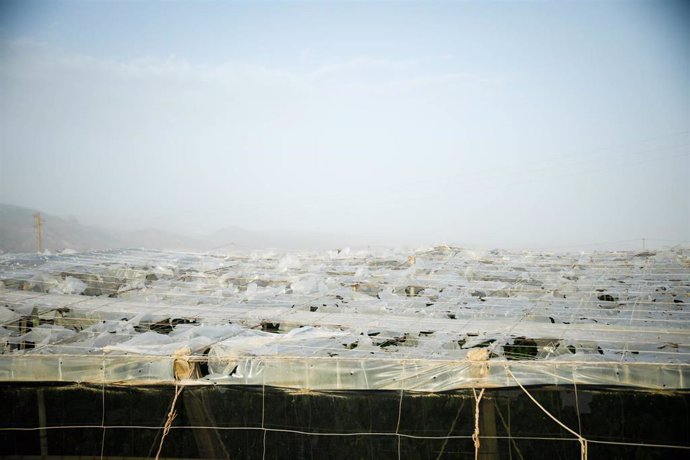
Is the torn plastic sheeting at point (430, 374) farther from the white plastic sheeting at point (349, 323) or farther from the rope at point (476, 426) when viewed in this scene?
the rope at point (476, 426)

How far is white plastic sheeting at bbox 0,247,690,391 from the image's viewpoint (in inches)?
254

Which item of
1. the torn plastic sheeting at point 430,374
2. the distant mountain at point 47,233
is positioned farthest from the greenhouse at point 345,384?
the distant mountain at point 47,233

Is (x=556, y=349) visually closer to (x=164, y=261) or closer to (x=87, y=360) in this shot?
(x=87, y=360)

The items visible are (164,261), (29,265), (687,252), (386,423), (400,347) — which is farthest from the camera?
(687,252)

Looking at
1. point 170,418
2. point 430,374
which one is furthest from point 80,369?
point 430,374

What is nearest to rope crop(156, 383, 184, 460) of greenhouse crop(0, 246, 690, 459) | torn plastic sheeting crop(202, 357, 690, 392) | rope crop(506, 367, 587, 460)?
greenhouse crop(0, 246, 690, 459)

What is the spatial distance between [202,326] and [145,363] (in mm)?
1038

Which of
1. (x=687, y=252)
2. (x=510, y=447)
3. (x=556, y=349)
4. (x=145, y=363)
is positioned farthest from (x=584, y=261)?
(x=145, y=363)

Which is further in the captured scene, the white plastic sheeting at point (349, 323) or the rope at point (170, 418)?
the rope at point (170, 418)

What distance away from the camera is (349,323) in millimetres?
8102

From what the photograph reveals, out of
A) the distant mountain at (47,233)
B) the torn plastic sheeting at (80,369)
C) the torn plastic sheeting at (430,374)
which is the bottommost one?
the torn plastic sheeting at (430,374)

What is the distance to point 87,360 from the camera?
6.76m

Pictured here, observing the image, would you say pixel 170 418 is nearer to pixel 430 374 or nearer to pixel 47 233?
pixel 430 374

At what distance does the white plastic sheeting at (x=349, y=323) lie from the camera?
644 cm
